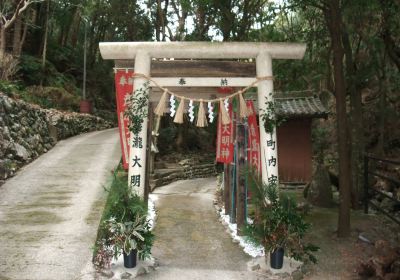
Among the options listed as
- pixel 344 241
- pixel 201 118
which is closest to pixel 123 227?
pixel 201 118

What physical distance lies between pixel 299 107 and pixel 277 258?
812 centimetres

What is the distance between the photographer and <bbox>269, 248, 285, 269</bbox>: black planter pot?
19.4ft

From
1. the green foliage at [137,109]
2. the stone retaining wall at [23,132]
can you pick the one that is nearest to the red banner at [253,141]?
the green foliage at [137,109]

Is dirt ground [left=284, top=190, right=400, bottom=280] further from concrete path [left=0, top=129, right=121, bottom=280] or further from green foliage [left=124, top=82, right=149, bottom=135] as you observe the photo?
concrete path [left=0, top=129, right=121, bottom=280]

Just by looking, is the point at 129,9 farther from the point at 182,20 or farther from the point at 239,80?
the point at 239,80

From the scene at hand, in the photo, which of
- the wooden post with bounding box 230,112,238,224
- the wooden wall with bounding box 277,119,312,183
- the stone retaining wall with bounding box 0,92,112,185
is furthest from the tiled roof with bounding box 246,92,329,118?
the stone retaining wall with bounding box 0,92,112,185

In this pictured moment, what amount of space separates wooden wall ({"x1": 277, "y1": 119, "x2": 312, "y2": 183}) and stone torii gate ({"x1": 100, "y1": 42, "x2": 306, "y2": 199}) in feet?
22.9

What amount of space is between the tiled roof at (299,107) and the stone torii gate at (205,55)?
556 cm

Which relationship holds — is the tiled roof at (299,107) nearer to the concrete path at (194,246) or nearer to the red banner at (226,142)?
the red banner at (226,142)

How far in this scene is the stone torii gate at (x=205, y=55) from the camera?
6566mm

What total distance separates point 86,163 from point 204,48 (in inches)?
270

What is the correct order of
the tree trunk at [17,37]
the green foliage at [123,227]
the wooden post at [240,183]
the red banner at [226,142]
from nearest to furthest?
the green foliage at [123,227]
the wooden post at [240,183]
the red banner at [226,142]
the tree trunk at [17,37]

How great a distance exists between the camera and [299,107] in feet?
43.7

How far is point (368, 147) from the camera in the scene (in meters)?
15.9
